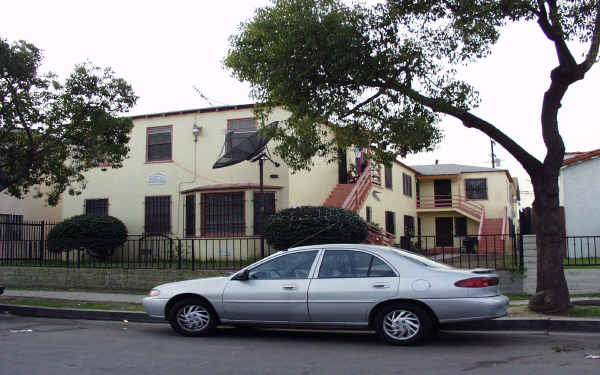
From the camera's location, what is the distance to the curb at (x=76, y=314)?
10.4m

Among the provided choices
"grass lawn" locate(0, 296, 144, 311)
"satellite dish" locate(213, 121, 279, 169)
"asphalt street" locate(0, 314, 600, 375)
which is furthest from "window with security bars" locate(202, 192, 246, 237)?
"asphalt street" locate(0, 314, 600, 375)

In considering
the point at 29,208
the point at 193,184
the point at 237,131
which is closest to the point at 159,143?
the point at 193,184

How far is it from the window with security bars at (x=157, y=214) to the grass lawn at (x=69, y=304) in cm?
763

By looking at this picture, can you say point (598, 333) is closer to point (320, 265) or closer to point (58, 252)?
point (320, 265)

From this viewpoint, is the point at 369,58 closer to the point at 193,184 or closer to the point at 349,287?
the point at 349,287

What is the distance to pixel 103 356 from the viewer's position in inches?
274

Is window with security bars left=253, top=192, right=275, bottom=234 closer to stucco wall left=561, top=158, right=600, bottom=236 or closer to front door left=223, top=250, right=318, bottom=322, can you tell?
stucco wall left=561, top=158, right=600, bottom=236

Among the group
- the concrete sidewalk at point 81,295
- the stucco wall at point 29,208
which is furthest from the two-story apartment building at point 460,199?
the concrete sidewalk at point 81,295

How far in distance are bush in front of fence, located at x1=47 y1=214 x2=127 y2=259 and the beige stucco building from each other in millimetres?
Result: 1625

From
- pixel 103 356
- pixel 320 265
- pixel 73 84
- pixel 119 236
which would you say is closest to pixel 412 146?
pixel 320 265

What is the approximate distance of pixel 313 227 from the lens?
15.6m

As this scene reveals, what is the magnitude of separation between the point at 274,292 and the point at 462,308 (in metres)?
2.50

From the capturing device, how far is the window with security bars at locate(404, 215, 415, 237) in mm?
29920

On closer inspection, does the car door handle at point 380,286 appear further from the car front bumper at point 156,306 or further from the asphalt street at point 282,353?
the car front bumper at point 156,306
